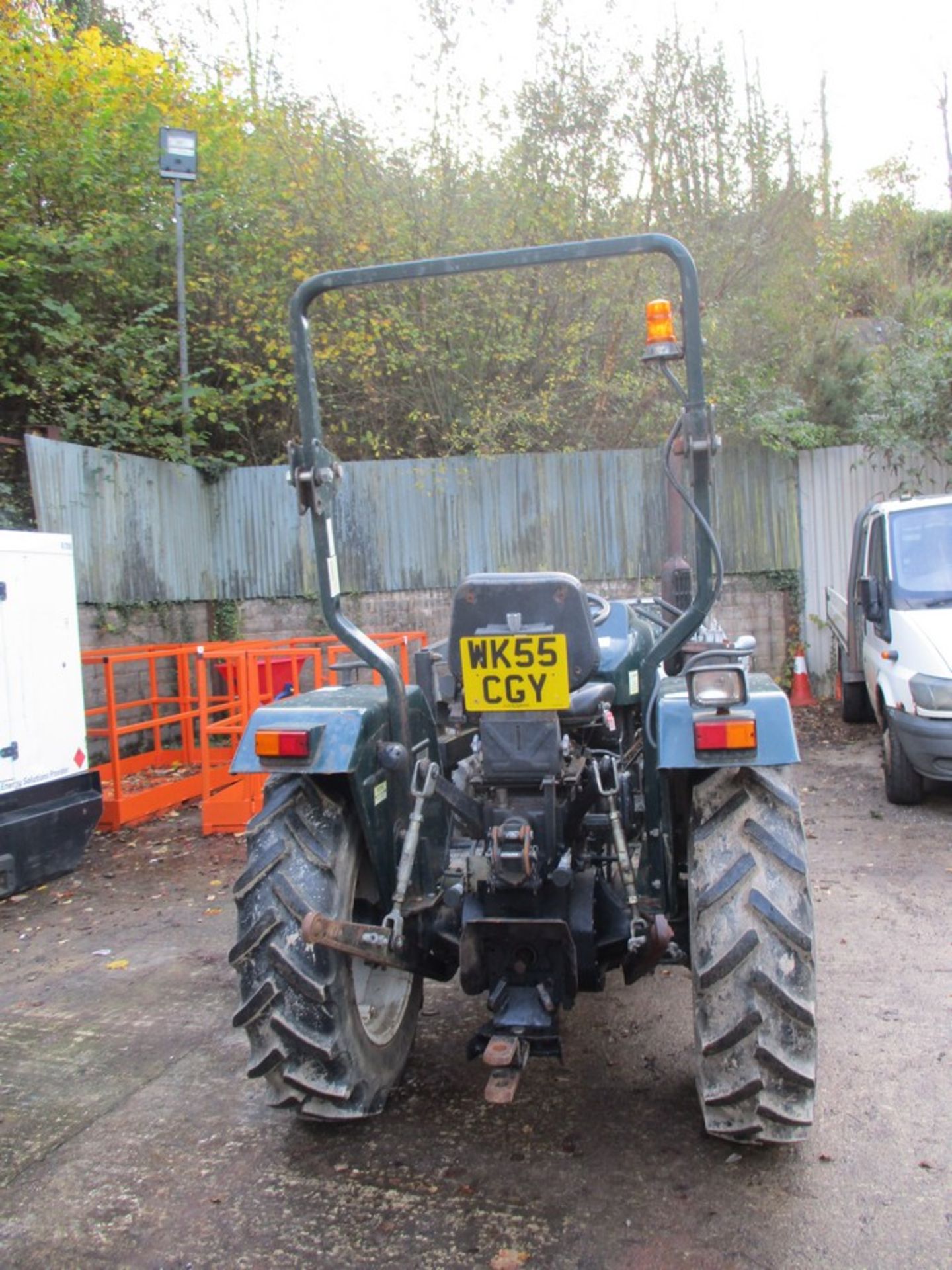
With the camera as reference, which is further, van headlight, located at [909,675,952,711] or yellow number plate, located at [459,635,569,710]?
van headlight, located at [909,675,952,711]

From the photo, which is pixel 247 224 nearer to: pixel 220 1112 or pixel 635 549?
pixel 635 549

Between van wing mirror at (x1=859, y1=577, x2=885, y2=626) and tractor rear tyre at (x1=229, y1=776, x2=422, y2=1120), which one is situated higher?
van wing mirror at (x1=859, y1=577, x2=885, y2=626)

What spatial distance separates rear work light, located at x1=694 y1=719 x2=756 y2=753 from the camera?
274 cm

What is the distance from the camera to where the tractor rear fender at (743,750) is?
9.09 ft

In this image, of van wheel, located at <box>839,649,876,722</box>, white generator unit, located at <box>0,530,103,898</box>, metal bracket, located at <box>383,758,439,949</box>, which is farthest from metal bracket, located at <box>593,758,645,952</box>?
van wheel, located at <box>839,649,876,722</box>

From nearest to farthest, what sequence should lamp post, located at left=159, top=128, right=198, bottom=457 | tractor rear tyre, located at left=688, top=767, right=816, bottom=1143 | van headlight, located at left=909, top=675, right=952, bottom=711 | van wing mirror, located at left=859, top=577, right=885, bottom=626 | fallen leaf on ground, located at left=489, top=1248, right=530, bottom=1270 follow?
fallen leaf on ground, located at left=489, top=1248, right=530, bottom=1270
tractor rear tyre, located at left=688, top=767, right=816, bottom=1143
van headlight, located at left=909, top=675, right=952, bottom=711
van wing mirror, located at left=859, top=577, right=885, bottom=626
lamp post, located at left=159, top=128, right=198, bottom=457

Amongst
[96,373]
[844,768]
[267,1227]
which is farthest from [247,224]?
[267,1227]

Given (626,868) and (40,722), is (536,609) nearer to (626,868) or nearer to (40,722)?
(626,868)

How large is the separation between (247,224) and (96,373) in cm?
293

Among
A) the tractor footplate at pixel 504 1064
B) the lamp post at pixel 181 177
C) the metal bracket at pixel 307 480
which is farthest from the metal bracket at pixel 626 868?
the lamp post at pixel 181 177

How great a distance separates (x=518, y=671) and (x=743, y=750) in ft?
2.20

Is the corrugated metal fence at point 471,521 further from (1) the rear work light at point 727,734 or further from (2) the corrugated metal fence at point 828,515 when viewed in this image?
(1) the rear work light at point 727,734

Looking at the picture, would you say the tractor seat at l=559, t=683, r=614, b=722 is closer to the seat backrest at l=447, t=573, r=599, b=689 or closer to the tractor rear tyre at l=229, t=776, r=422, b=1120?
the seat backrest at l=447, t=573, r=599, b=689

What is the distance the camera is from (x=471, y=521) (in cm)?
1141
